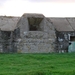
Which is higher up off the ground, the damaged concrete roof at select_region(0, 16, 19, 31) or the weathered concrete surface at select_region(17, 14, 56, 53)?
the damaged concrete roof at select_region(0, 16, 19, 31)

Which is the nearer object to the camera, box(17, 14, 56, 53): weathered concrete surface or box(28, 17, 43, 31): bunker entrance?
box(17, 14, 56, 53): weathered concrete surface

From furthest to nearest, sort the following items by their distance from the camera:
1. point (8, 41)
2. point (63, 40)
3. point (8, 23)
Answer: point (8, 23)
point (63, 40)
point (8, 41)

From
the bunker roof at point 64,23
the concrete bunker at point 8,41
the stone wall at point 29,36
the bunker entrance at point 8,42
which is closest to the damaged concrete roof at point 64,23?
the bunker roof at point 64,23

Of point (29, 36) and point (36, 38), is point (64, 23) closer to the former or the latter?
point (36, 38)

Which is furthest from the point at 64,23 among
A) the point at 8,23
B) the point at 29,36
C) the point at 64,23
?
the point at 8,23

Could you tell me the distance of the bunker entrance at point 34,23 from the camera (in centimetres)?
2325

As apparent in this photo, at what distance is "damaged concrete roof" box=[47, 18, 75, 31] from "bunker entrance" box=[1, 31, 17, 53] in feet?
11.4

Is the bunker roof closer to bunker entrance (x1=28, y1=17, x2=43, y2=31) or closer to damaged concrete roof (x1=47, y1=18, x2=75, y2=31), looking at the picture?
damaged concrete roof (x1=47, y1=18, x2=75, y2=31)

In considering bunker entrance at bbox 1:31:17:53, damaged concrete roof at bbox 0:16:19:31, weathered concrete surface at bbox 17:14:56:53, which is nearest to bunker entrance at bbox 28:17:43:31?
weathered concrete surface at bbox 17:14:56:53

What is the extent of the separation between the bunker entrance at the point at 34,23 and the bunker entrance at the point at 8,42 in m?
1.54

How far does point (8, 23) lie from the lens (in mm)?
24297

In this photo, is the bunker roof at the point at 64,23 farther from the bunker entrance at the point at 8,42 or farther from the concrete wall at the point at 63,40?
the bunker entrance at the point at 8,42

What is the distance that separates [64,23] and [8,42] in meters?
4.73

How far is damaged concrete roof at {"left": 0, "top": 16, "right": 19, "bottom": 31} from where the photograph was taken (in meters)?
23.4
